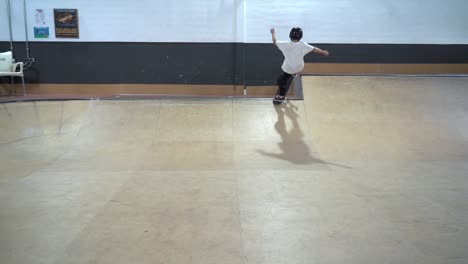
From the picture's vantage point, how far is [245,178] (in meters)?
3.79

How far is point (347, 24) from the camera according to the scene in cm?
852

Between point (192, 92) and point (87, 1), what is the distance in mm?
3227

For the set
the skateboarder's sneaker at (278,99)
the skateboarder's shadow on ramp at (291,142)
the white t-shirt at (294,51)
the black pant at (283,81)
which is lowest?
the skateboarder's shadow on ramp at (291,142)

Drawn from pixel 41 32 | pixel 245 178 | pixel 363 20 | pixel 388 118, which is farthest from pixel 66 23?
pixel 388 118

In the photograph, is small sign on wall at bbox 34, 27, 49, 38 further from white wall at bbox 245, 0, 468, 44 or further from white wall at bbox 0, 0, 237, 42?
white wall at bbox 245, 0, 468, 44

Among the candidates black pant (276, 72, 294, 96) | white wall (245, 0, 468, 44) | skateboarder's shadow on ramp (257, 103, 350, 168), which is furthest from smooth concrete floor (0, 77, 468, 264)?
white wall (245, 0, 468, 44)

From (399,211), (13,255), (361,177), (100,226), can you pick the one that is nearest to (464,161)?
(361,177)

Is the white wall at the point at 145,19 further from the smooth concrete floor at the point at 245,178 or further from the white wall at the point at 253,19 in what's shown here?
the smooth concrete floor at the point at 245,178

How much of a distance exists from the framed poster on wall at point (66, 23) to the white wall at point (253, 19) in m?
0.11

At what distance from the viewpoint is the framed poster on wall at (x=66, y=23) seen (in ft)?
27.1

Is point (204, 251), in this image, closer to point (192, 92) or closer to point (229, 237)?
point (229, 237)

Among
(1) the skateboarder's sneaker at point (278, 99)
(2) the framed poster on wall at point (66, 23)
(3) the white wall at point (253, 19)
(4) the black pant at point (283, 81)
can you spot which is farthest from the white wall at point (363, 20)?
(2) the framed poster on wall at point (66, 23)

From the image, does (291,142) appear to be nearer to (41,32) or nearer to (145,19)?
(145,19)

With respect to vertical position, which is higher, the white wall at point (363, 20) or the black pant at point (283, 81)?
the white wall at point (363, 20)
